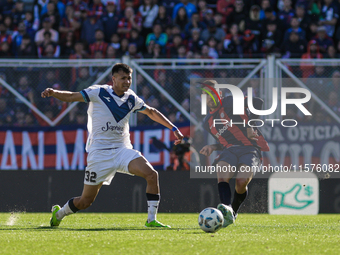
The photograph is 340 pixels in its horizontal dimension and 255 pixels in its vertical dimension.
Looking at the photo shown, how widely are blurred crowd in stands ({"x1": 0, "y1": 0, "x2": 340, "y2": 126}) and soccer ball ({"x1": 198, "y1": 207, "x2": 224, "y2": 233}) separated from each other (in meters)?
5.53

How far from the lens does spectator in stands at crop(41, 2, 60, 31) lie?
45.1ft

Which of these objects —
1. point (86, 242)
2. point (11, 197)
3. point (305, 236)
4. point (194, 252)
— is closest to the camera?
point (194, 252)

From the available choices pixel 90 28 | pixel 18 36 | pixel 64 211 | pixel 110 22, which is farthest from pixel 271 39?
pixel 64 211

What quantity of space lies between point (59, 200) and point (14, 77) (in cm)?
261

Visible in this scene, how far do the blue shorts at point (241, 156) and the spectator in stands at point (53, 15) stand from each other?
792 cm

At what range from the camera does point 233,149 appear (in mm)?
7207

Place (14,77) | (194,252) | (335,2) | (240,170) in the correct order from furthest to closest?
(335,2), (14,77), (240,170), (194,252)

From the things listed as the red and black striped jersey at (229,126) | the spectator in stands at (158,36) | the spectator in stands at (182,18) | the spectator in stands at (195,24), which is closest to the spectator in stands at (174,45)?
the spectator in stands at (158,36)

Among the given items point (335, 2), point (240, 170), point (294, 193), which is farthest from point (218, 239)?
point (335, 2)

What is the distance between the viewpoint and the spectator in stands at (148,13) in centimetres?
1352

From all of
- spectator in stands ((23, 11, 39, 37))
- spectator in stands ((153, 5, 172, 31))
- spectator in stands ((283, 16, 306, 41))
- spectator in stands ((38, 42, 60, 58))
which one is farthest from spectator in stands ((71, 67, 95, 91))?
spectator in stands ((283, 16, 306, 41))

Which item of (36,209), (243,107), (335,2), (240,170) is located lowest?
(36,209)

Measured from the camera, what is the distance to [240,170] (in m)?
6.97

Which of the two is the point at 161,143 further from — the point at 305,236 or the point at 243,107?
the point at 305,236
